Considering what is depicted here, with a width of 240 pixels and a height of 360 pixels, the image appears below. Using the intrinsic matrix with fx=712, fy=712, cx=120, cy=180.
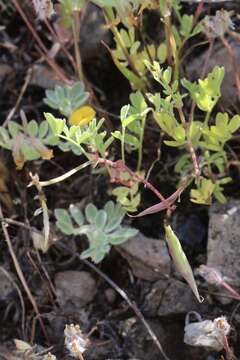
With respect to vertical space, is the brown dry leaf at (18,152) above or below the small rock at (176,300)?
above

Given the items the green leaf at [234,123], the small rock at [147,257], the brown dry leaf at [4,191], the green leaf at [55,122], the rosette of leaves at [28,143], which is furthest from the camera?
the brown dry leaf at [4,191]

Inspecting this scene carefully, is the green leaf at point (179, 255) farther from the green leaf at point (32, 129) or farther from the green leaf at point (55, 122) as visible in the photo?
the green leaf at point (32, 129)

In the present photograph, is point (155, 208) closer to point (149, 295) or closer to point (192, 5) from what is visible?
point (149, 295)

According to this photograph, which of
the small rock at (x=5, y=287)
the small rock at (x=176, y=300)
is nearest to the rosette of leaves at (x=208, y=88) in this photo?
the small rock at (x=176, y=300)

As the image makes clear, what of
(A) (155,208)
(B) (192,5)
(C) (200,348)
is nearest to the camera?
(A) (155,208)

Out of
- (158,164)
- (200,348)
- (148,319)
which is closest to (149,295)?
(148,319)

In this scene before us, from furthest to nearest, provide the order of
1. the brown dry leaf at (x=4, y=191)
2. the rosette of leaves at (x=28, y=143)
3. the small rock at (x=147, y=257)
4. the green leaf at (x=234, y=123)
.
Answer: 1. the brown dry leaf at (x=4, y=191)
2. the small rock at (x=147, y=257)
3. the rosette of leaves at (x=28, y=143)
4. the green leaf at (x=234, y=123)

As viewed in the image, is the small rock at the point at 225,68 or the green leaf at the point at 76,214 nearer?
the green leaf at the point at 76,214
